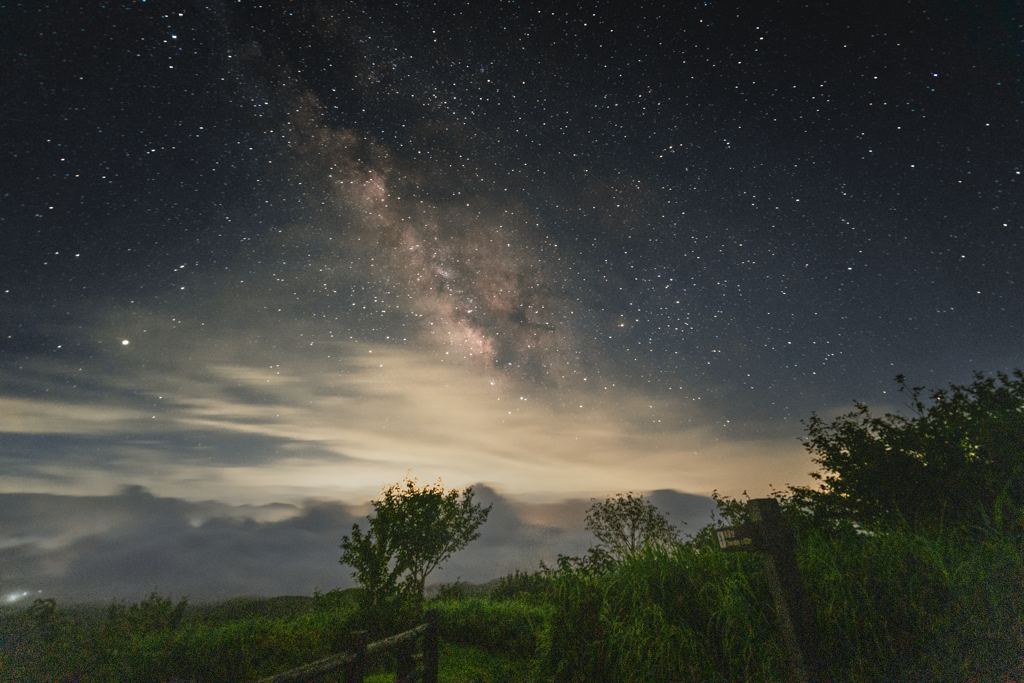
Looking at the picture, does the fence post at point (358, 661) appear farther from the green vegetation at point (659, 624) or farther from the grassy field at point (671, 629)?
the green vegetation at point (659, 624)

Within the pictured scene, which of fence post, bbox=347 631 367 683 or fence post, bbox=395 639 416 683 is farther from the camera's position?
fence post, bbox=395 639 416 683

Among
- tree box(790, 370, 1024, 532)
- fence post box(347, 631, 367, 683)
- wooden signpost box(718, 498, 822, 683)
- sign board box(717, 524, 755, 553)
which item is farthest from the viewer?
tree box(790, 370, 1024, 532)

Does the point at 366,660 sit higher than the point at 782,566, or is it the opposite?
the point at 782,566

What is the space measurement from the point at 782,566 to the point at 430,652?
17.9ft

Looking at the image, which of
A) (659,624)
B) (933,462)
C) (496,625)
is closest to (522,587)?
(496,625)

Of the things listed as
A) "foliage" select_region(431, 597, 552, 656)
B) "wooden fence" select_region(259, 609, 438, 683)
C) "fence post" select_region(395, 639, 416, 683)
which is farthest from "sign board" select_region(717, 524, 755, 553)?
"fence post" select_region(395, 639, 416, 683)

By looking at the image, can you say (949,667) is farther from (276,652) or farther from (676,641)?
(276,652)

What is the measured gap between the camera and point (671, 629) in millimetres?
7754

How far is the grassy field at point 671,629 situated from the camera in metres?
6.75

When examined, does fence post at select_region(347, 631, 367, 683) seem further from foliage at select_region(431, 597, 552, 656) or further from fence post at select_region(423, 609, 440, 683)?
foliage at select_region(431, 597, 552, 656)

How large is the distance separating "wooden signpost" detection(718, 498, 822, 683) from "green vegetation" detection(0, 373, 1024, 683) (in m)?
0.18

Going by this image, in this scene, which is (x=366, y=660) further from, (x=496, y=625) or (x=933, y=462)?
(x=933, y=462)

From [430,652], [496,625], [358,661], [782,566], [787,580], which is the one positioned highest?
[782,566]

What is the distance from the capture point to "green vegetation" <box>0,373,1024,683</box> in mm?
6797
